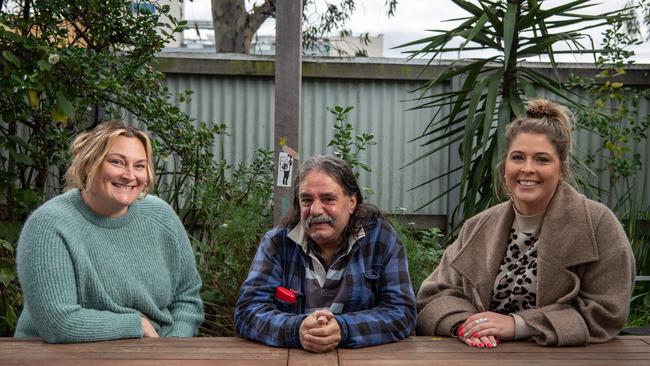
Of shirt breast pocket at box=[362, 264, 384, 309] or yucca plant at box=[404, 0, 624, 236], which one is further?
yucca plant at box=[404, 0, 624, 236]

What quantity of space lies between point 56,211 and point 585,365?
6.14ft

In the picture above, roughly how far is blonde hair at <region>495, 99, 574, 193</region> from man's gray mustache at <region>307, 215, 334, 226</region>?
72 centimetres

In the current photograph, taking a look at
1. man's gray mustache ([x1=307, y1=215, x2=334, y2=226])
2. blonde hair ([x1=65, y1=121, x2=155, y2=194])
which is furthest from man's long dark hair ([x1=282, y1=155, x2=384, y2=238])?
blonde hair ([x1=65, y1=121, x2=155, y2=194])

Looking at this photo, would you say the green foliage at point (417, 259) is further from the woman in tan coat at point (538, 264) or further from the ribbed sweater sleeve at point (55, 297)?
the ribbed sweater sleeve at point (55, 297)

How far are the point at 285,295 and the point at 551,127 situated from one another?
1.15 m

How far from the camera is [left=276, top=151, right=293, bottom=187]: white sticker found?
3889 mm

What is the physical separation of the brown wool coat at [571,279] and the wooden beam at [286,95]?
1202 millimetres

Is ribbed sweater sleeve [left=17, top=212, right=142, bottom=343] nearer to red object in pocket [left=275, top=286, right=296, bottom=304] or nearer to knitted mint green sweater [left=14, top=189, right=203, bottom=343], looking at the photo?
knitted mint green sweater [left=14, top=189, right=203, bottom=343]

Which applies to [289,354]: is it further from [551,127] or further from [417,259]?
[417,259]

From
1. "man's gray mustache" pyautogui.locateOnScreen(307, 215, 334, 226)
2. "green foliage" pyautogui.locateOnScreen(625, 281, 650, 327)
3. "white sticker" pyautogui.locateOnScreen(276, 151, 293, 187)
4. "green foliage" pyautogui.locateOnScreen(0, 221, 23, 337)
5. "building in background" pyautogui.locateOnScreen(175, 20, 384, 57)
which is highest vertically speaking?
"building in background" pyautogui.locateOnScreen(175, 20, 384, 57)

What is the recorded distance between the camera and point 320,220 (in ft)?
9.30

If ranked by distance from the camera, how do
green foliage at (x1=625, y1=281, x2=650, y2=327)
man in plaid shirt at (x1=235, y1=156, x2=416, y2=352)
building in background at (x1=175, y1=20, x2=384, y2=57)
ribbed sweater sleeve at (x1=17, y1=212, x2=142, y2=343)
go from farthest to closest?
building in background at (x1=175, y1=20, x2=384, y2=57), green foliage at (x1=625, y1=281, x2=650, y2=327), man in plaid shirt at (x1=235, y1=156, x2=416, y2=352), ribbed sweater sleeve at (x1=17, y1=212, x2=142, y2=343)

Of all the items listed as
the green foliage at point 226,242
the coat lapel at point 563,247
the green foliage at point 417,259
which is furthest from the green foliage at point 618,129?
the coat lapel at point 563,247

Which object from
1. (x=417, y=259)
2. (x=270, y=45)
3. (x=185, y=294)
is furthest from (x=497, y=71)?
(x=270, y=45)
